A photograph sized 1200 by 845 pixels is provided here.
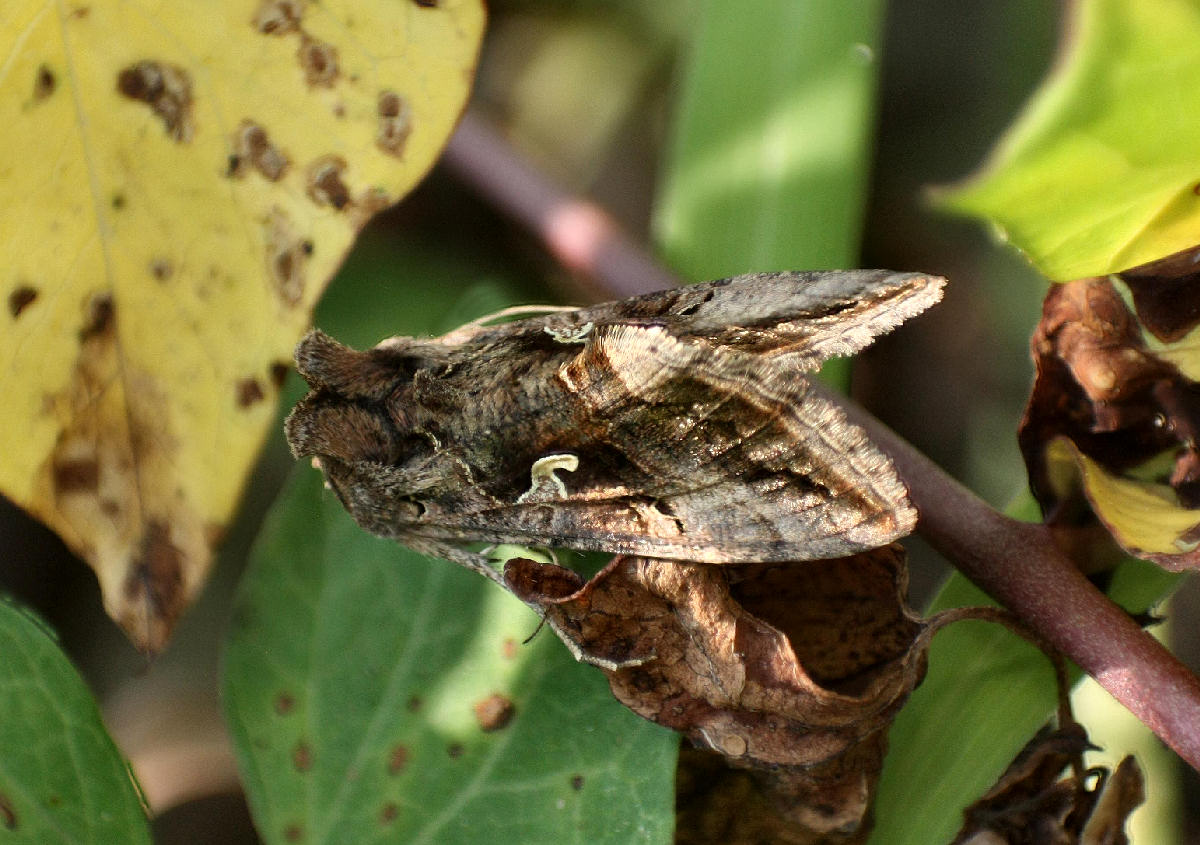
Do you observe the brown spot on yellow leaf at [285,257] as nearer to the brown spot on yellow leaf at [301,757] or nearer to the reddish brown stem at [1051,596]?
the brown spot on yellow leaf at [301,757]

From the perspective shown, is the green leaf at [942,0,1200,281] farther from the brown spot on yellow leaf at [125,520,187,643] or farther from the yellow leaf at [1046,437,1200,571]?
the brown spot on yellow leaf at [125,520,187,643]

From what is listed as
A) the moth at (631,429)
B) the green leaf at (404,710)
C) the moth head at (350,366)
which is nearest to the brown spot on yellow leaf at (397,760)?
the green leaf at (404,710)

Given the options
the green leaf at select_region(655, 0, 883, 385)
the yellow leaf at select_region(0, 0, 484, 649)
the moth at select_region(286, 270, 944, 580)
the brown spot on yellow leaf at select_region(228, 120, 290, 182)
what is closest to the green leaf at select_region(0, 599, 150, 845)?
the yellow leaf at select_region(0, 0, 484, 649)

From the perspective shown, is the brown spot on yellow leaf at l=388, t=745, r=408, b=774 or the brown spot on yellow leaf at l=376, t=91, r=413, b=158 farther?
the brown spot on yellow leaf at l=388, t=745, r=408, b=774

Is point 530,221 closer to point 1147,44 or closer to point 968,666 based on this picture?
point 968,666

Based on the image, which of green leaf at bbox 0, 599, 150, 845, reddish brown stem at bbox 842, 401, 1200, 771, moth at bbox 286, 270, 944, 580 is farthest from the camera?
green leaf at bbox 0, 599, 150, 845

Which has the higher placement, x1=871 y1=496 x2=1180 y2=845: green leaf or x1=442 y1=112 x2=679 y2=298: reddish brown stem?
x1=442 y1=112 x2=679 y2=298: reddish brown stem
